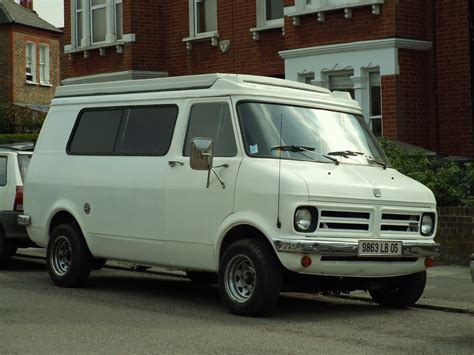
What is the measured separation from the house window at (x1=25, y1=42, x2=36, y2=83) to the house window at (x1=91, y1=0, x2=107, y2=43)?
24927 mm

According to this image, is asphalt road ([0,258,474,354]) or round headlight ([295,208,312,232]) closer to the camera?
asphalt road ([0,258,474,354])

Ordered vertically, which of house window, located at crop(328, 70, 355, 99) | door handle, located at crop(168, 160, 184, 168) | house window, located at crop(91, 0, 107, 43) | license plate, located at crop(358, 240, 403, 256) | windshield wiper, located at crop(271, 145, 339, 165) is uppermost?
house window, located at crop(91, 0, 107, 43)

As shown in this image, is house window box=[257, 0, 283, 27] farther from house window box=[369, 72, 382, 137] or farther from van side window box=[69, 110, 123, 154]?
van side window box=[69, 110, 123, 154]

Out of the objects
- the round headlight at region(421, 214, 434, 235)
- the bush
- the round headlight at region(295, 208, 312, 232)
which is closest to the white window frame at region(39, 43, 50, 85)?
the bush

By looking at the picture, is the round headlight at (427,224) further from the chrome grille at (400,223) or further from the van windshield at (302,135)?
the van windshield at (302,135)

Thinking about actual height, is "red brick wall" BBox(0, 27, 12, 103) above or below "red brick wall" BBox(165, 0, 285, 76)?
above

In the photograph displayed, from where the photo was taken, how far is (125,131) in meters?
12.0

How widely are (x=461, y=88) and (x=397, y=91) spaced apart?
4.41ft

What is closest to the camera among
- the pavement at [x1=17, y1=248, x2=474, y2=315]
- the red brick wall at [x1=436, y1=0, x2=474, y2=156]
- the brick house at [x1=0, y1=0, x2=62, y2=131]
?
the pavement at [x1=17, y1=248, x2=474, y2=315]

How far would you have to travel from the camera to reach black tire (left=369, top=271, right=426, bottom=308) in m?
11.0

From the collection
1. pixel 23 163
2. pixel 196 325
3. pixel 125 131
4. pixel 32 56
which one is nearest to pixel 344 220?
pixel 196 325

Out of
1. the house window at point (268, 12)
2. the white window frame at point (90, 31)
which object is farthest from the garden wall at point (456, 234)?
the white window frame at point (90, 31)

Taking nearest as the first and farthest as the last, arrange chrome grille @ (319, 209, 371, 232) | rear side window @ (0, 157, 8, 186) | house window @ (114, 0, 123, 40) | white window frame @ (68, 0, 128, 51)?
chrome grille @ (319, 209, 371, 232) → rear side window @ (0, 157, 8, 186) → white window frame @ (68, 0, 128, 51) → house window @ (114, 0, 123, 40)

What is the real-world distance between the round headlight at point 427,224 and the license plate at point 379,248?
21.0 inches
